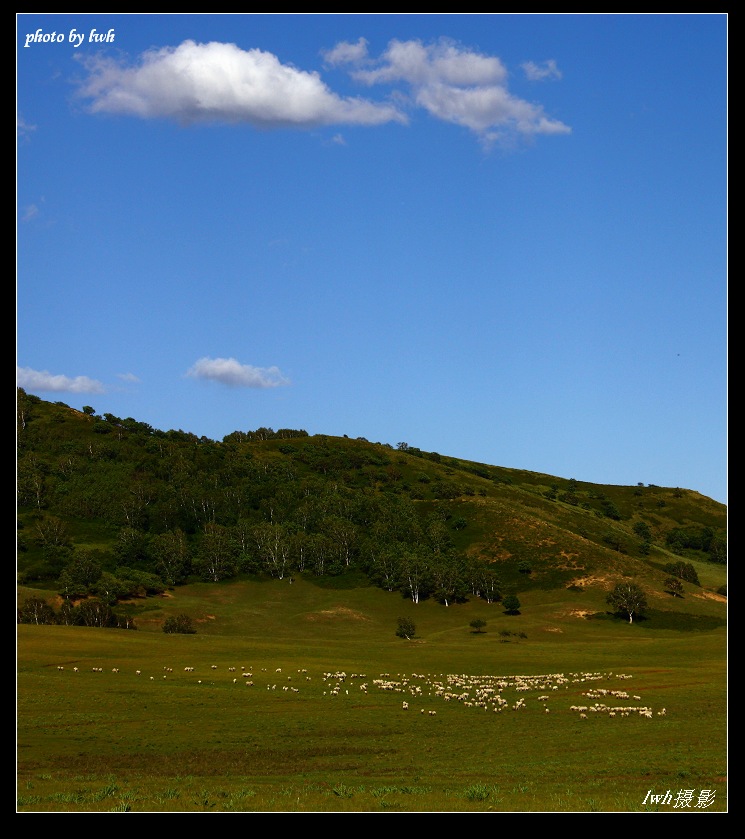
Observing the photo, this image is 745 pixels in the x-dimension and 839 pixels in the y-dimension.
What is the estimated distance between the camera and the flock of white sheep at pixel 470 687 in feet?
204

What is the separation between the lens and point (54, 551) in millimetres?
179375

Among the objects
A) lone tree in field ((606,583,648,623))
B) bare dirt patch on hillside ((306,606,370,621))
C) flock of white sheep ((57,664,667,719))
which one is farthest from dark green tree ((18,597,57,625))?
lone tree in field ((606,583,648,623))

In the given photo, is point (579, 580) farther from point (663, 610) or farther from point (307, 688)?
point (307, 688)

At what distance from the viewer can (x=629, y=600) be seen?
15250cm

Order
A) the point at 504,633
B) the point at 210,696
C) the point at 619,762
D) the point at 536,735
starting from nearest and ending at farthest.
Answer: the point at 619,762, the point at 536,735, the point at 210,696, the point at 504,633

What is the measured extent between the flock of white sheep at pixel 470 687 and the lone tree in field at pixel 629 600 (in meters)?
72.6

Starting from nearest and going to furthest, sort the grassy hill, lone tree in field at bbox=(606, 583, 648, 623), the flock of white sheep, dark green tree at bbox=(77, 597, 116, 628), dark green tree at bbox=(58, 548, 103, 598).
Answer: the grassy hill → the flock of white sheep → dark green tree at bbox=(77, 597, 116, 628) → lone tree in field at bbox=(606, 583, 648, 623) → dark green tree at bbox=(58, 548, 103, 598)

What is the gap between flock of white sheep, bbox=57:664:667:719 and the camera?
62188 mm

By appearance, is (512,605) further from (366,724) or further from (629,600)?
(366,724)

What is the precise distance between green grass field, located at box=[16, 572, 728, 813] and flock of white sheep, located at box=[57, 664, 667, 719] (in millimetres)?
286

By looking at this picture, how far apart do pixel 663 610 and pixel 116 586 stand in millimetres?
100730

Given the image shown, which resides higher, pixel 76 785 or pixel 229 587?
pixel 76 785

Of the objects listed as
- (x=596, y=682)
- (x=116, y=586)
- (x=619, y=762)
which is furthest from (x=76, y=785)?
(x=116, y=586)

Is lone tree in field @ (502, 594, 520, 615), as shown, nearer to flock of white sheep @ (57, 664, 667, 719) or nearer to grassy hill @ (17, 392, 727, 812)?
grassy hill @ (17, 392, 727, 812)
